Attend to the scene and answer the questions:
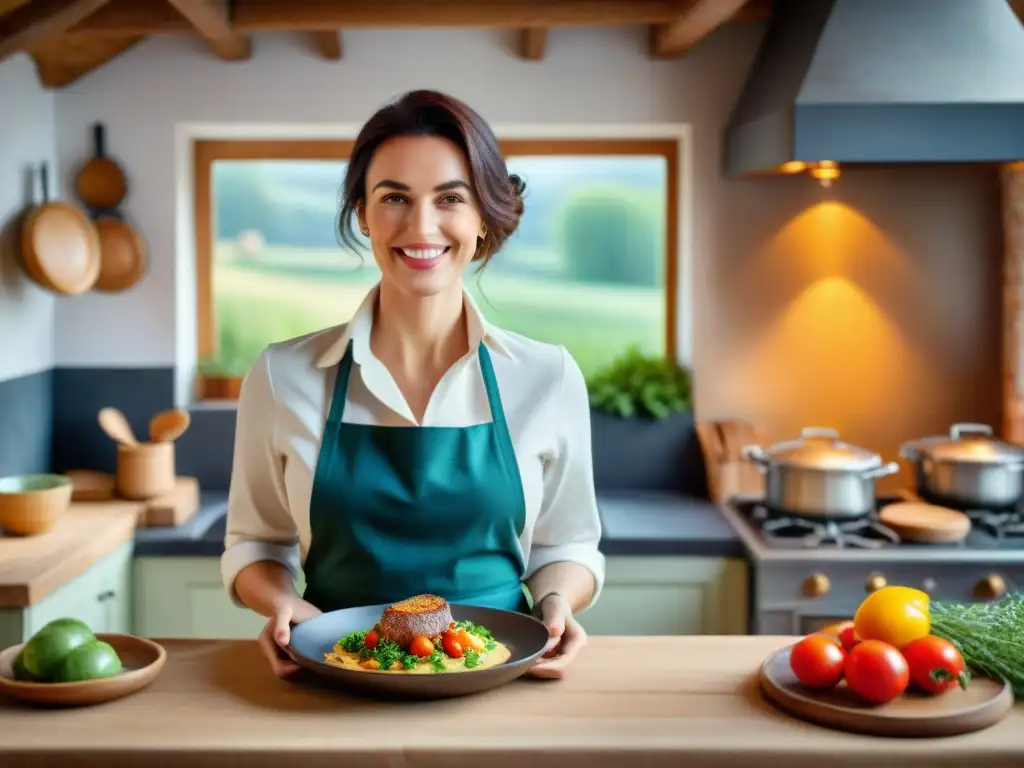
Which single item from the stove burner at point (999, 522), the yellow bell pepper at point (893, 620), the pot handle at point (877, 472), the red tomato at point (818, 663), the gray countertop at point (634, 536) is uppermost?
the pot handle at point (877, 472)

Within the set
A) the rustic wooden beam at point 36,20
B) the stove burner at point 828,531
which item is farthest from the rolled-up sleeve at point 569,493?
the rustic wooden beam at point 36,20

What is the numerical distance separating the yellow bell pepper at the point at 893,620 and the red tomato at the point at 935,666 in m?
0.03

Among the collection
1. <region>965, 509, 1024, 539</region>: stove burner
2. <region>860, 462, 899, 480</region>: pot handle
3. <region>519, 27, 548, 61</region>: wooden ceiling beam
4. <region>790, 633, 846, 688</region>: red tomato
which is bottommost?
<region>965, 509, 1024, 539</region>: stove burner

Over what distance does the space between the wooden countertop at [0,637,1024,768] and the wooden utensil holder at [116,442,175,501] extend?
204 cm

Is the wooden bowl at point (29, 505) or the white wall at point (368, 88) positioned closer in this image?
the wooden bowl at point (29, 505)

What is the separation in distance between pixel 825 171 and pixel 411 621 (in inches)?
103

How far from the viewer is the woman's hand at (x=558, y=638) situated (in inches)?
70.1

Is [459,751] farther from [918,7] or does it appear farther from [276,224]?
[276,224]

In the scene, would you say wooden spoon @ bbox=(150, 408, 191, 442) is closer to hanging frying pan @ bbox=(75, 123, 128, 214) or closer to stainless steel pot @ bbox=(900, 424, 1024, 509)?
hanging frying pan @ bbox=(75, 123, 128, 214)

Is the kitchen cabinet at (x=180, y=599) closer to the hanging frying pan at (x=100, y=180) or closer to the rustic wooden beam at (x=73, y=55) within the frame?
the hanging frying pan at (x=100, y=180)

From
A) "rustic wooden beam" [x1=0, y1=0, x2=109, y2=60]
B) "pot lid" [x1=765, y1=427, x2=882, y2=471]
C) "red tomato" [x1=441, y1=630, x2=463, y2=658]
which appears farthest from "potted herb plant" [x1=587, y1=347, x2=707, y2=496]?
"red tomato" [x1=441, y1=630, x2=463, y2=658]

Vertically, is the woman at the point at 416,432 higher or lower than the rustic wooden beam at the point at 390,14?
lower

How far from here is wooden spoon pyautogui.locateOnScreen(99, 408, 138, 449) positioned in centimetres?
381

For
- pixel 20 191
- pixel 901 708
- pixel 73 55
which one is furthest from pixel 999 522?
pixel 73 55
